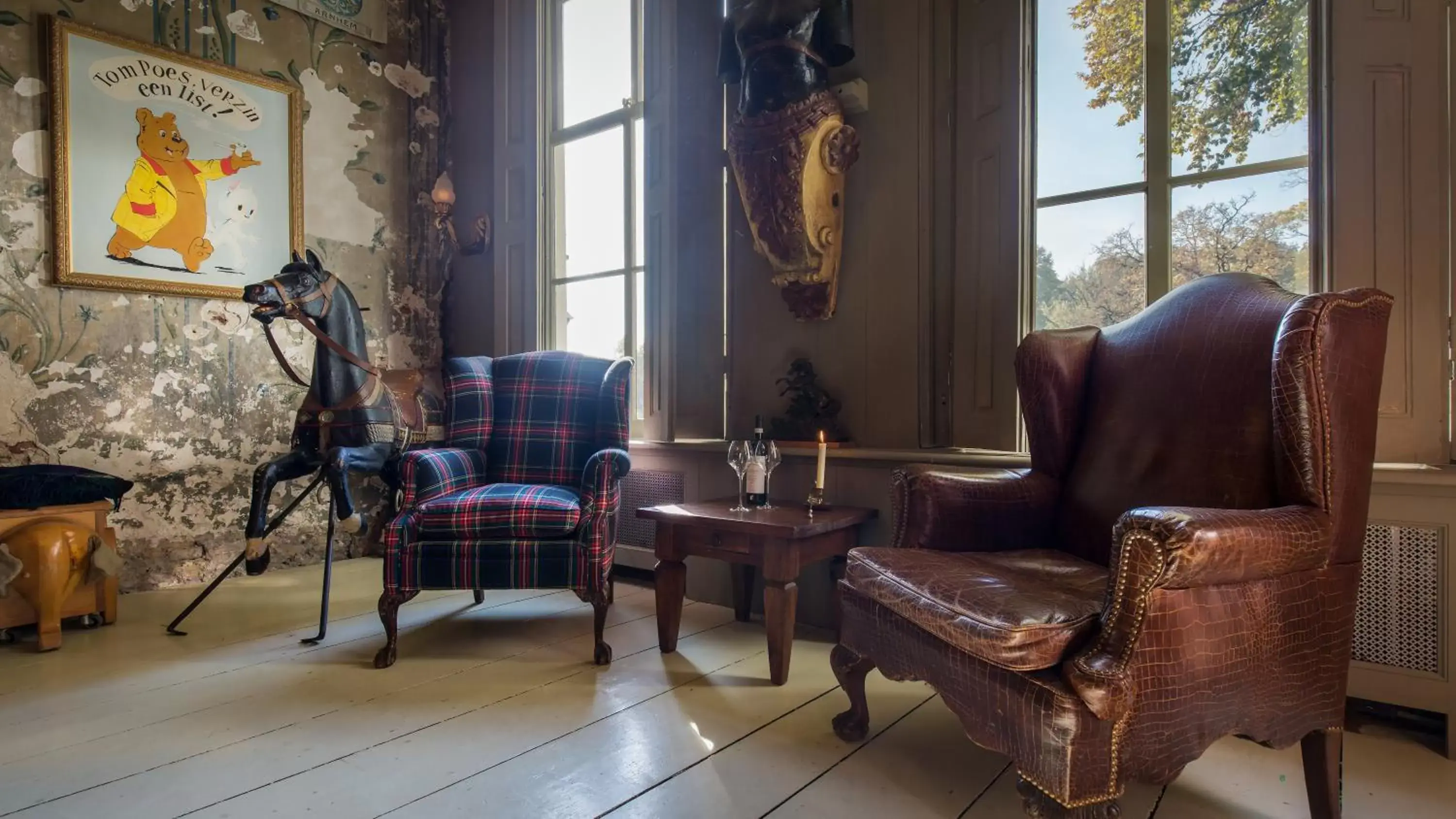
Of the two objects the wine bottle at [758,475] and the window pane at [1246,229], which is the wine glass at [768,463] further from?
the window pane at [1246,229]

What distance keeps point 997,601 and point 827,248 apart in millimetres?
1751

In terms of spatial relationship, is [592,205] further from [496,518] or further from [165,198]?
[496,518]

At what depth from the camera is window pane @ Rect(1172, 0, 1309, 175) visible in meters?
2.15

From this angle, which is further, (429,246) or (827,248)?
(429,246)

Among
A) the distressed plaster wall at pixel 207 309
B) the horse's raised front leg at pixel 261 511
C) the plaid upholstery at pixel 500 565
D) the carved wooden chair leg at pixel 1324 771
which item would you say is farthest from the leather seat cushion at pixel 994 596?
the distressed plaster wall at pixel 207 309

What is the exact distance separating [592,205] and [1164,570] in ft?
11.4

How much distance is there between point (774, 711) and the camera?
79.1 inches

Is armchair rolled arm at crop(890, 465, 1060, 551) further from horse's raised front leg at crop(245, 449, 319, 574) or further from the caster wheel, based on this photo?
horse's raised front leg at crop(245, 449, 319, 574)

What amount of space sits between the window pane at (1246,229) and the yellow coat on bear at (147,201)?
13.6ft

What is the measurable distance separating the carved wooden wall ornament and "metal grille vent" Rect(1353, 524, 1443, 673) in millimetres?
1760

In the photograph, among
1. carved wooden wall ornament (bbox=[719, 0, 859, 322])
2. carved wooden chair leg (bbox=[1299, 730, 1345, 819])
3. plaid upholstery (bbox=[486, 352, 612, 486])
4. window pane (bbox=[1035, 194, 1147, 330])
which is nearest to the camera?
carved wooden chair leg (bbox=[1299, 730, 1345, 819])

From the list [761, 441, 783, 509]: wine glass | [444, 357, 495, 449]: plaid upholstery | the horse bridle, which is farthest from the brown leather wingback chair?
the horse bridle

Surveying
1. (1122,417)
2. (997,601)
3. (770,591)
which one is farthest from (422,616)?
(1122,417)

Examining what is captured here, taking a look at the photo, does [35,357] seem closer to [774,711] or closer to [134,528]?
[134,528]
